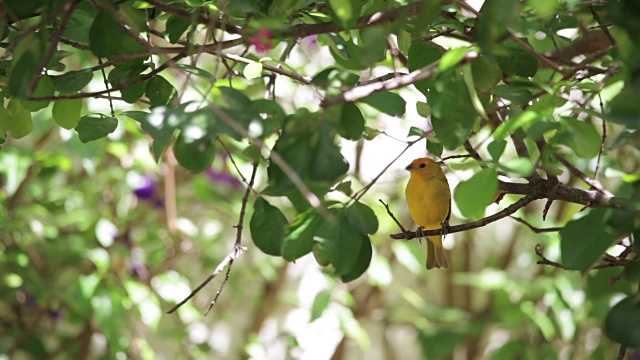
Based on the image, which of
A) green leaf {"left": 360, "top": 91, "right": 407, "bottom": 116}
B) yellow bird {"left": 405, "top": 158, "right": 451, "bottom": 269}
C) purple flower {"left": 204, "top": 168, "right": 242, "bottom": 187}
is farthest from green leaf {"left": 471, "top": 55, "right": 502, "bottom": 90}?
purple flower {"left": 204, "top": 168, "right": 242, "bottom": 187}

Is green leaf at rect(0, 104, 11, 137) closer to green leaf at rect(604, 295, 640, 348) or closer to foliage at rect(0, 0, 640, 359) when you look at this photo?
foliage at rect(0, 0, 640, 359)

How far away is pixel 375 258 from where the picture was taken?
2.36 meters

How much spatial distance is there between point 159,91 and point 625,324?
60cm

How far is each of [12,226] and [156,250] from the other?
0.37m

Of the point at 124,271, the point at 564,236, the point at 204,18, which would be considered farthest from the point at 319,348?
the point at 564,236

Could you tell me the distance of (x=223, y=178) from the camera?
247 centimetres

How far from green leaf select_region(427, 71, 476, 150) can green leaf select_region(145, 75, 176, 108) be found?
0.37 metres

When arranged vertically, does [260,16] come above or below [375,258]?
above

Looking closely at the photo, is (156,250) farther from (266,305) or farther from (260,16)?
(260,16)

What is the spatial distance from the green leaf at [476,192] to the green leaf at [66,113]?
0.49 m

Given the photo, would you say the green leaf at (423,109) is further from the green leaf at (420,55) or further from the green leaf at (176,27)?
the green leaf at (176,27)

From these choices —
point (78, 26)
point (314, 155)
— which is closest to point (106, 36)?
point (78, 26)

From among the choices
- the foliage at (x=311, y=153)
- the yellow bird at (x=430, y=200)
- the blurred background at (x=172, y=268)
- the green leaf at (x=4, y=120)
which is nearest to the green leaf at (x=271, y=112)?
the foliage at (x=311, y=153)

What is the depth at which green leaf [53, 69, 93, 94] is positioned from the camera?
87cm
